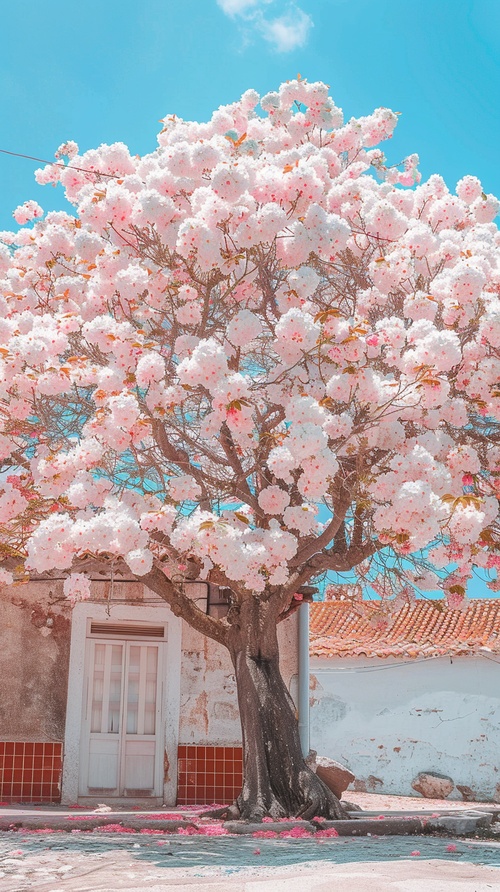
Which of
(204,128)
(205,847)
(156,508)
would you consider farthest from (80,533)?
(204,128)

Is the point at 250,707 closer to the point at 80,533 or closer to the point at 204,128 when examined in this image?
the point at 80,533

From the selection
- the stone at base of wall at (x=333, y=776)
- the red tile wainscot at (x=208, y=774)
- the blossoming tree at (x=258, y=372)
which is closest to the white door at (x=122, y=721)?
the red tile wainscot at (x=208, y=774)

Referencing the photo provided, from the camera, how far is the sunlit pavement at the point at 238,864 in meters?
4.79

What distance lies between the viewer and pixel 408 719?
19859mm

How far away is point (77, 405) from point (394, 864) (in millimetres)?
5485

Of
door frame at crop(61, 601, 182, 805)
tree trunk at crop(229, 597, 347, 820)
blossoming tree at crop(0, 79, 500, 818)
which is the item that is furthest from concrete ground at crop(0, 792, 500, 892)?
door frame at crop(61, 601, 182, 805)

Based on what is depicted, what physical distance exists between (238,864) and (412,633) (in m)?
15.9

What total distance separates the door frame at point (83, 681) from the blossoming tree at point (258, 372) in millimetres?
2456

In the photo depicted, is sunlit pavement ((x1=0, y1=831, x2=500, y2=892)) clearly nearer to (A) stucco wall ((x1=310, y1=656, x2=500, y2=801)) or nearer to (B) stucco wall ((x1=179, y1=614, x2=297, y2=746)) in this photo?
(B) stucco wall ((x1=179, y1=614, x2=297, y2=746))

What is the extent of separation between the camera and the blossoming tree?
7.13 meters

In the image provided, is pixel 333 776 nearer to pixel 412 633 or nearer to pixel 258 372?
pixel 258 372

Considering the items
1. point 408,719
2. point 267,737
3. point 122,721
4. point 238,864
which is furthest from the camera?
point 408,719

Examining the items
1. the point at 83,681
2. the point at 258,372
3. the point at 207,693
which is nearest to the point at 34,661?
the point at 83,681

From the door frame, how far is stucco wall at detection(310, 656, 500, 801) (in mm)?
9304
